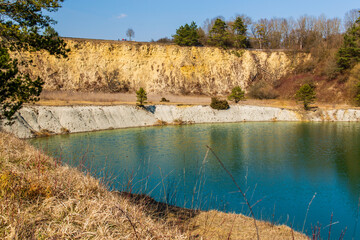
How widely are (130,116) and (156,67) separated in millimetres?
24208

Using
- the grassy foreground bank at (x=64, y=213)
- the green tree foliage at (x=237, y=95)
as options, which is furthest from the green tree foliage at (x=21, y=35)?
the green tree foliage at (x=237, y=95)

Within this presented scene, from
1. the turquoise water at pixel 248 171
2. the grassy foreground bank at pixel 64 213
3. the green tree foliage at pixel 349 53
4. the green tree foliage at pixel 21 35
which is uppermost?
the green tree foliage at pixel 349 53

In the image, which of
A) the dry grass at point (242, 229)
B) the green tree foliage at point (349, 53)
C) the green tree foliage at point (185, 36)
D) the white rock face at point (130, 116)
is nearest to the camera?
the dry grass at point (242, 229)

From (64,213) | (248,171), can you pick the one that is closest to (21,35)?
(64,213)

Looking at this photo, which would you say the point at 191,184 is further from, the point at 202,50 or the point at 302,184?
the point at 202,50

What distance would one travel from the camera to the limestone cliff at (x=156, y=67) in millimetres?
52656

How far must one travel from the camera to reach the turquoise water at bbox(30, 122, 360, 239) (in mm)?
9539

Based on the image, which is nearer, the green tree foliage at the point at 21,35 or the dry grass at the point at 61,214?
the dry grass at the point at 61,214

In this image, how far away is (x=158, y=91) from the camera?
2276 inches

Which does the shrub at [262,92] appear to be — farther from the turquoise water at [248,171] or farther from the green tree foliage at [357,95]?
the turquoise water at [248,171]

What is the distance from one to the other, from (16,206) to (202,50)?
61.8m

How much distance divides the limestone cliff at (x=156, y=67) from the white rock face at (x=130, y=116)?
18.1m

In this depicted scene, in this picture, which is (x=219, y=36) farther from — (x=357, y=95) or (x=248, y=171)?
(x=248, y=171)

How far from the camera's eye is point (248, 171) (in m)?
14.7
